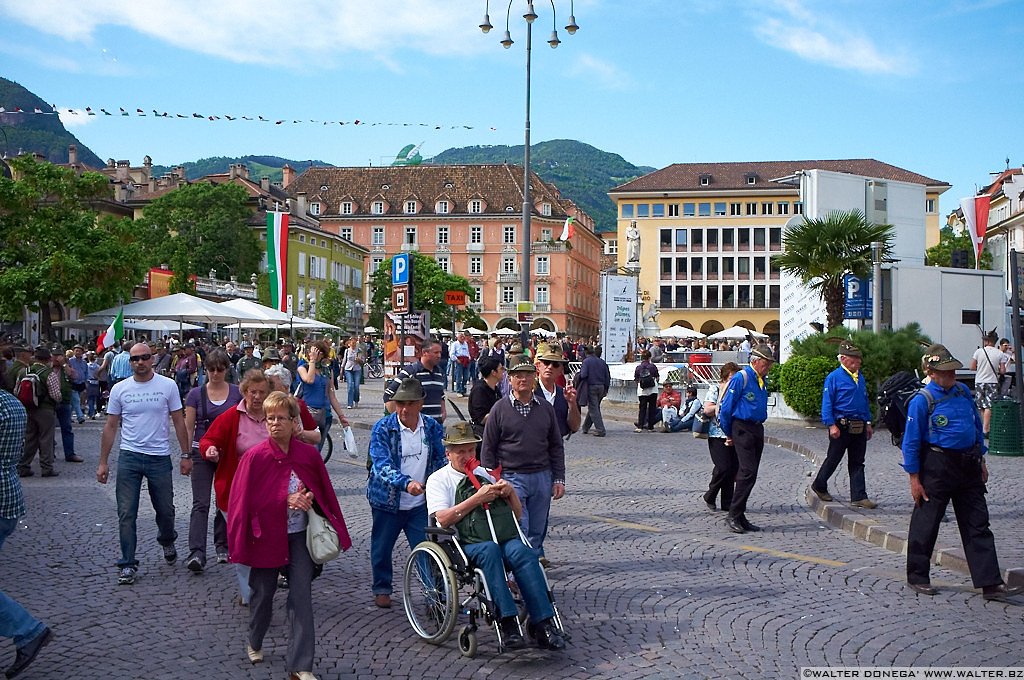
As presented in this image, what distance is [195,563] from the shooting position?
8008 mm

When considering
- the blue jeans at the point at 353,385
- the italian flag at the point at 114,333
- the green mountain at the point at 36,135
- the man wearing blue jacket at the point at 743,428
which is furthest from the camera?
the green mountain at the point at 36,135

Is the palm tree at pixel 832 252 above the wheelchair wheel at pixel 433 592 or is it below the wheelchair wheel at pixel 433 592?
above

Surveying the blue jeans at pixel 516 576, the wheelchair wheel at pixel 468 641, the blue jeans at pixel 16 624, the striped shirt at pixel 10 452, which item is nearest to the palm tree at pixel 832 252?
the blue jeans at pixel 516 576

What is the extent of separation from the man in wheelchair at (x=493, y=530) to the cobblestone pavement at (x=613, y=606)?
21 cm

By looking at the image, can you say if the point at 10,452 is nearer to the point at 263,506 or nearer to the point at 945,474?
the point at 263,506

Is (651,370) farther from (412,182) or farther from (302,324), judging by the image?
(412,182)

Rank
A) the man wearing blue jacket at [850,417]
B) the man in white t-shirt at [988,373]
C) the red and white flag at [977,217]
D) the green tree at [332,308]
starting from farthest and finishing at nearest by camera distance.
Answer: the green tree at [332,308]
the red and white flag at [977,217]
the man in white t-shirt at [988,373]
the man wearing blue jacket at [850,417]

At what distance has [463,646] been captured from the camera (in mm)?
5953

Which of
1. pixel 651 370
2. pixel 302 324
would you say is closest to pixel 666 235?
pixel 302 324

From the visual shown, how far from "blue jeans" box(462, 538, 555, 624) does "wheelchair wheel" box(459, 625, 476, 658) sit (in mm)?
224

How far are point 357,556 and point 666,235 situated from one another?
90.6 m

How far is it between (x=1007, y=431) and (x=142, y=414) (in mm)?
12639

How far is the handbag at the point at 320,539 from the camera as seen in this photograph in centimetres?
546

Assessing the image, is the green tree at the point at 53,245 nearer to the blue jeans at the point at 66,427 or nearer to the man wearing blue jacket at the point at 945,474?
the blue jeans at the point at 66,427
